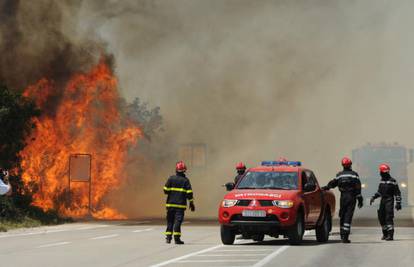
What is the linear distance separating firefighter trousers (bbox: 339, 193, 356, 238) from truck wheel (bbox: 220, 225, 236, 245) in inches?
105

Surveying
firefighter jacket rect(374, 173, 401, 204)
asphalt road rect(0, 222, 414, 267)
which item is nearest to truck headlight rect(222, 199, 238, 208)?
asphalt road rect(0, 222, 414, 267)

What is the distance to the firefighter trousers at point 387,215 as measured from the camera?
82.3ft

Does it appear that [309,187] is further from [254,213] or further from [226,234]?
[226,234]

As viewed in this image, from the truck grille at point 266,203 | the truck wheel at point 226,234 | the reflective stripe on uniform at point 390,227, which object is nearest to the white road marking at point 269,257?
the truck grille at point 266,203

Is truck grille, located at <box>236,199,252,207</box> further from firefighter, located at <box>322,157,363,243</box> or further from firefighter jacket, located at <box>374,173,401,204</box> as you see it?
firefighter jacket, located at <box>374,173,401,204</box>

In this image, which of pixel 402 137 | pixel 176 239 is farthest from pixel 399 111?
pixel 176 239

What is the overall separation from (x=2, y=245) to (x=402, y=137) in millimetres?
71769

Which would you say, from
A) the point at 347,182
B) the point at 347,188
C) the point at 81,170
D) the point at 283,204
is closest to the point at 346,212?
the point at 347,188

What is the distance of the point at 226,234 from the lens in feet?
75.3

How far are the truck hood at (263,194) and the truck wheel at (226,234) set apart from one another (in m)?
0.71

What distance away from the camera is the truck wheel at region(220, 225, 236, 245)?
2289 centimetres

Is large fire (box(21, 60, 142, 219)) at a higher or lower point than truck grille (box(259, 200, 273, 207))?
higher

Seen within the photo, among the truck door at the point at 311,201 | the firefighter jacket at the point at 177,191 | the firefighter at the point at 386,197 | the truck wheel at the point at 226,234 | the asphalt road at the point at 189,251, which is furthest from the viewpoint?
the firefighter at the point at 386,197

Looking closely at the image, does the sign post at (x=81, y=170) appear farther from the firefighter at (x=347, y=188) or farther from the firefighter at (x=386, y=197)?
the firefighter at (x=347, y=188)
